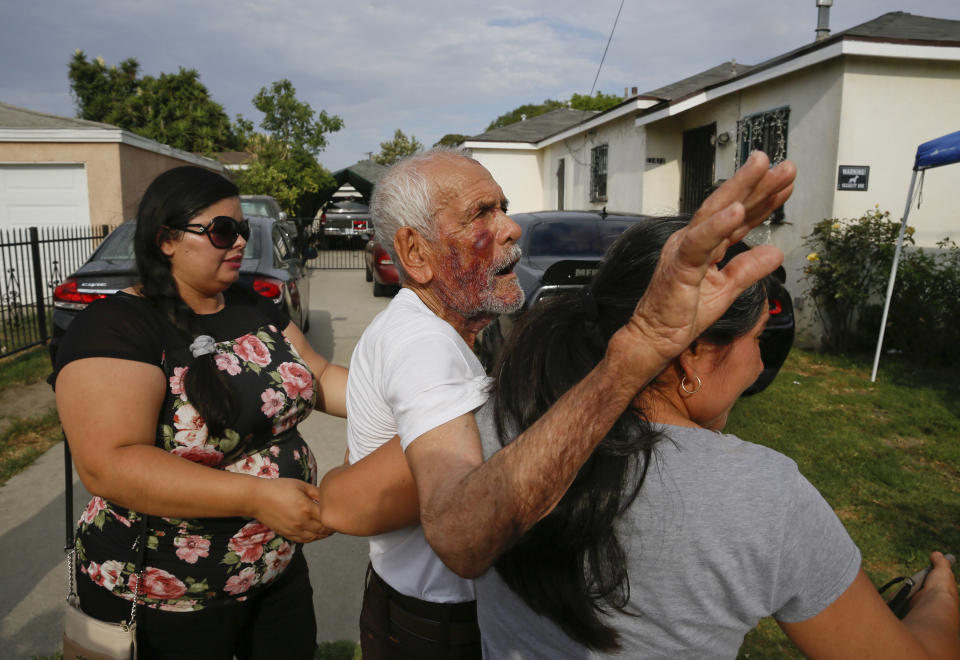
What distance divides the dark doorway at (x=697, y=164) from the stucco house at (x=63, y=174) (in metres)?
10.9

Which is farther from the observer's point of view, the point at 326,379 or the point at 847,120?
the point at 847,120

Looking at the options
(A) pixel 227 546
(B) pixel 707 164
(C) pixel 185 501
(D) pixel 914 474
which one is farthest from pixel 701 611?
(B) pixel 707 164

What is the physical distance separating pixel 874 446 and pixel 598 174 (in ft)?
42.5

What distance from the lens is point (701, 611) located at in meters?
1.10

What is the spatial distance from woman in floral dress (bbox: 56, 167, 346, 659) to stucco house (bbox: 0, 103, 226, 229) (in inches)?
492

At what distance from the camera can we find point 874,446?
5477 mm

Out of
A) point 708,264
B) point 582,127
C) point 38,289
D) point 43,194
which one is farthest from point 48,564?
point 582,127

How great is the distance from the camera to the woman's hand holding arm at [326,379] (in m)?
2.43

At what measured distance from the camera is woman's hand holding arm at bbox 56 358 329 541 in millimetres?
A: 1688

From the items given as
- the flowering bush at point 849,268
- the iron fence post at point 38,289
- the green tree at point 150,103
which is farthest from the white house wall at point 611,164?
the green tree at point 150,103

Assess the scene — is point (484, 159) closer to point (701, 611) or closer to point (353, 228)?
point (353, 228)

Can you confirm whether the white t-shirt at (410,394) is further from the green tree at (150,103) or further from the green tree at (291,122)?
the green tree at (150,103)

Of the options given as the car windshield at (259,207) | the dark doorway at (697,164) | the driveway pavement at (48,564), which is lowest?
the driveway pavement at (48,564)

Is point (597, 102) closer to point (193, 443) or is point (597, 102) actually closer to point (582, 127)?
point (582, 127)
